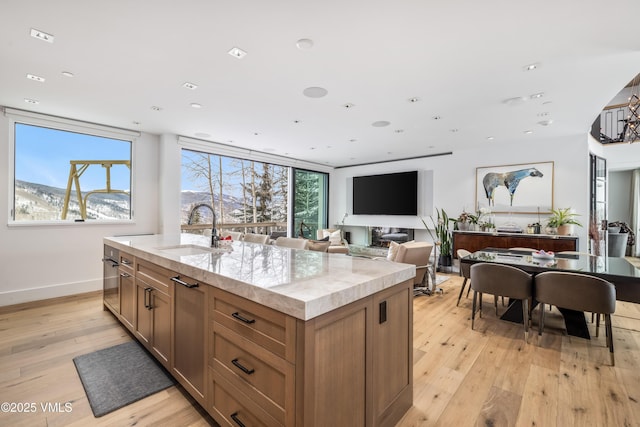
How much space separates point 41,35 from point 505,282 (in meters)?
4.61

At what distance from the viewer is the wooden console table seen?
15.8ft

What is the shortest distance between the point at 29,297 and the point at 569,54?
688 centimetres

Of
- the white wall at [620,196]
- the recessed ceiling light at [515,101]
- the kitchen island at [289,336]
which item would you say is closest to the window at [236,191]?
the kitchen island at [289,336]

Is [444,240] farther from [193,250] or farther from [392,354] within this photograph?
[193,250]

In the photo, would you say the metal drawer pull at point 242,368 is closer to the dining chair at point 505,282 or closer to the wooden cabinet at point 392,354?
the wooden cabinet at point 392,354

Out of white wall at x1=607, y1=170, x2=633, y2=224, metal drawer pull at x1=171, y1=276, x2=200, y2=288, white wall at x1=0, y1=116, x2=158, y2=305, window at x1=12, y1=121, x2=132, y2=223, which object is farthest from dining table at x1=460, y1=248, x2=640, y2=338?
white wall at x1=607, y1=170, x2=633, y2=224

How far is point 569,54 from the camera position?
2475mm

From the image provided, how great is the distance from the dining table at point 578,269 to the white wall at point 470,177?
1854mm

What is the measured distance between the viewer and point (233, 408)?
144cm

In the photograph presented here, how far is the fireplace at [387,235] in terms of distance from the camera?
719 centimetres

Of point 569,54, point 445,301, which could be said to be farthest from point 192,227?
point 569,54

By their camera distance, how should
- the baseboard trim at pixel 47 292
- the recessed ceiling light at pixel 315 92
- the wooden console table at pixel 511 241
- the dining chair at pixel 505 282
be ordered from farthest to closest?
the wooden console table at pixel 511 241, the baseboard trim at pixel 47 292, the recessed ceiling light at pixel 315 92, the dining chair at pixel 505 282

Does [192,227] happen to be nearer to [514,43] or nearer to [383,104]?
[383,104]

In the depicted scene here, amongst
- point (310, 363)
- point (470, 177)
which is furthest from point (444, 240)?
point (310, 363)
